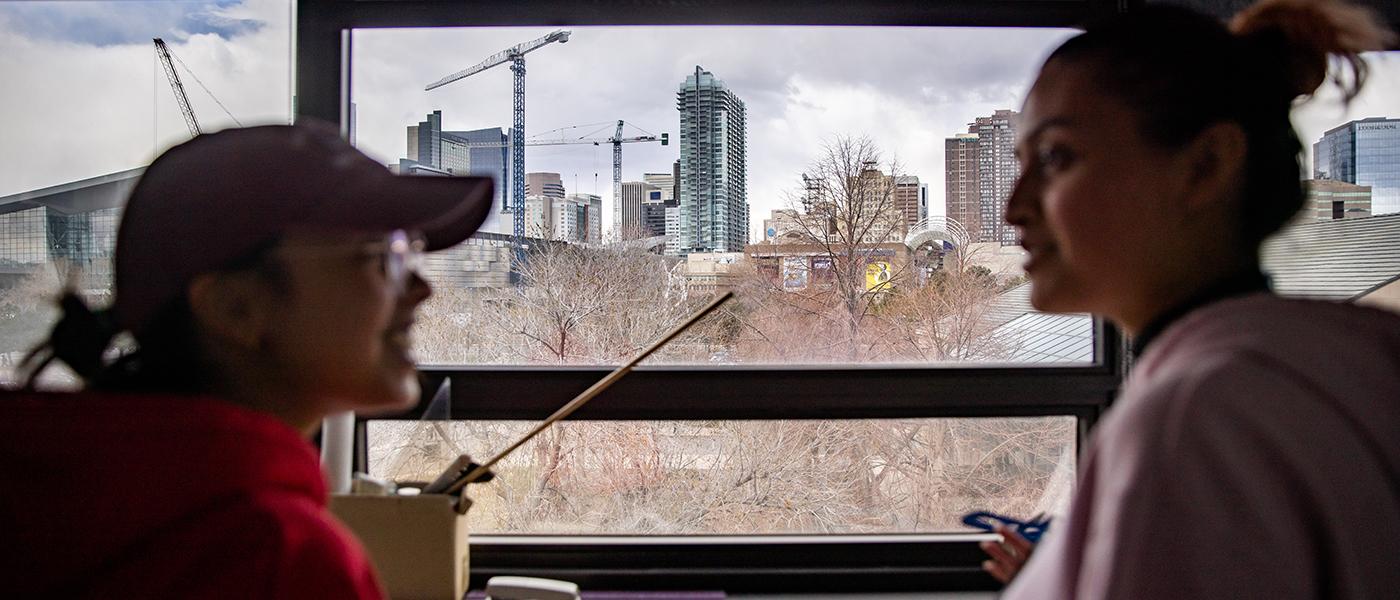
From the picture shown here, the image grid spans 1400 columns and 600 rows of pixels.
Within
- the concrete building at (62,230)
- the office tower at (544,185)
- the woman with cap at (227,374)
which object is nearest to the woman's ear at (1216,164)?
the woman with cap at (227,374)

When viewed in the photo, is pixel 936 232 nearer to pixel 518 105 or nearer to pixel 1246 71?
pixel 518 105

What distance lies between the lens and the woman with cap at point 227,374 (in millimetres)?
625

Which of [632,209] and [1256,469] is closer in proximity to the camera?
[1256,469]

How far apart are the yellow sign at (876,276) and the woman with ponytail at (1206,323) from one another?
3.09ft

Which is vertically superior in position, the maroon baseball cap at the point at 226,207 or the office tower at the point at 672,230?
the office tower at the point at 672,230

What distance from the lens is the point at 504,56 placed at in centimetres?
188

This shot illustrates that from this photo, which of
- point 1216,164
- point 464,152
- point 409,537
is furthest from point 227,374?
point 464,152

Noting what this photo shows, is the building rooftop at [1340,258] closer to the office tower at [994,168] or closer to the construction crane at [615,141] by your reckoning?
the office tower at [994,168]

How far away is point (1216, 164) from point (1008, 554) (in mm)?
618

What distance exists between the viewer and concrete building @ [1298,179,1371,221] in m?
1.87

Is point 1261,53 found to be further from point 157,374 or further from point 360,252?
point 157,374

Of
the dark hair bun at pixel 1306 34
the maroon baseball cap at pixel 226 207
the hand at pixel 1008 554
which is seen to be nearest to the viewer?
the maroon baseball cap at pixel 226 207

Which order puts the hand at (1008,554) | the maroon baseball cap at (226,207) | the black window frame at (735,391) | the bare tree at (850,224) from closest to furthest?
the maroon baseball cap at (226,207) < the hand at (1008,554) < the black window frame at (735,391) < the bare tree at (850,224)

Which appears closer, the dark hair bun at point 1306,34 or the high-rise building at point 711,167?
the dark hair bun at point 1306,34
